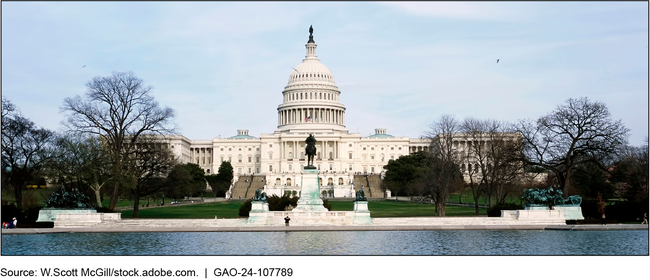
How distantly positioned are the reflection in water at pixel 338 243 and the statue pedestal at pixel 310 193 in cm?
679

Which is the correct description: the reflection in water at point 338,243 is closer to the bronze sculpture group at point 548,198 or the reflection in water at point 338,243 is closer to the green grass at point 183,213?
the bronze sculpture group at point 548,198

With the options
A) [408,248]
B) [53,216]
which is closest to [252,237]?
[408,248]

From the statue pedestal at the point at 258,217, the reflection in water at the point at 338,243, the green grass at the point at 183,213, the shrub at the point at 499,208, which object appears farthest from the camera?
the green grass at the point at 183,213

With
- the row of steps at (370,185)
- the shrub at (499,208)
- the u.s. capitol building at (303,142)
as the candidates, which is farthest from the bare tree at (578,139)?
the u.s. capitol building at (303,142)

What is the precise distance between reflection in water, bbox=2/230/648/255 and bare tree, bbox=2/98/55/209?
48.2ft

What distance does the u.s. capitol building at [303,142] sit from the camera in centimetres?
15788

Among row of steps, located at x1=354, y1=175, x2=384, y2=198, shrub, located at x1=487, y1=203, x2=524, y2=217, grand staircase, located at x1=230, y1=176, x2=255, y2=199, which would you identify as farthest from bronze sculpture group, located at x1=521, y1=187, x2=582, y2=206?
grand staircase, located at x1=230, y1=176, x2=255, y2=199

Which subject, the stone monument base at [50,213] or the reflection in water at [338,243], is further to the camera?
the stone monument base at [50,213]

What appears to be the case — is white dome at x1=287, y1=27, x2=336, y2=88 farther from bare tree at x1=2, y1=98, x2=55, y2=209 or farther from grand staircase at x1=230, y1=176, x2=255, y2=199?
bare tree at x1=2, y1=98, x2=55, y2=209

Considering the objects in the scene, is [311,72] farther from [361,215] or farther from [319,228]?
[319,228]

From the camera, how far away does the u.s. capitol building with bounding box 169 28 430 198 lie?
15788 centimetres

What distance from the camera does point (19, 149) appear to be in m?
51.9

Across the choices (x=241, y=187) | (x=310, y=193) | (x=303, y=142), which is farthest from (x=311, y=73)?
(x=310, y=193)
